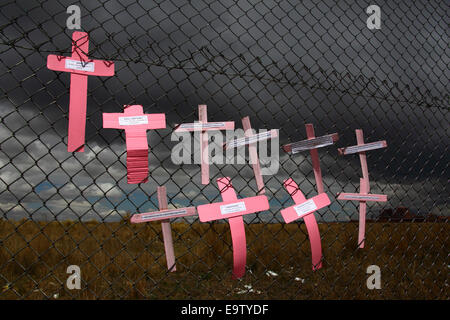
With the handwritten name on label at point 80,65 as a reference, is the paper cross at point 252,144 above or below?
below

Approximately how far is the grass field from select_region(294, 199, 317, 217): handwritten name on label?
0.53ft

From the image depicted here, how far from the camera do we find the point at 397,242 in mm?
4660

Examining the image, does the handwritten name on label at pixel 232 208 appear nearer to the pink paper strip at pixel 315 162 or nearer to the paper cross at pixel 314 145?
the paper cross at pixel 314 145

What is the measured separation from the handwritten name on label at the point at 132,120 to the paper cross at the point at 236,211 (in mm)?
568

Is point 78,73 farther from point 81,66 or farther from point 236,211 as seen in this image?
point 236,211

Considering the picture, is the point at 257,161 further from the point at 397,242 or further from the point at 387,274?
the point at 397,242

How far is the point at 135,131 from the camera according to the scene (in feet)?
6.61

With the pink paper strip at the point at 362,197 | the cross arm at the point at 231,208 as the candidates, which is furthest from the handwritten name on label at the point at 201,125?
the pink paper strip at the point at 362,197

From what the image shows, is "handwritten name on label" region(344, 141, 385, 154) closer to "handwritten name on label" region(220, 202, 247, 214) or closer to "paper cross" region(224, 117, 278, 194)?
"paper cross" region(224, 117, 278, 194)

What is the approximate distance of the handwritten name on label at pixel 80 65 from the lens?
1956 mm

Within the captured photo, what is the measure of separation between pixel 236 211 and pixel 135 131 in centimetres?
Result: 76

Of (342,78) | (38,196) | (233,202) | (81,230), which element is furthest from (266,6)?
(81,230)

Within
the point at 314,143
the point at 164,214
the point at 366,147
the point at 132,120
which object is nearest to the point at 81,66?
the point at 132,120

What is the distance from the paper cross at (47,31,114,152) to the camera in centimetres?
193
